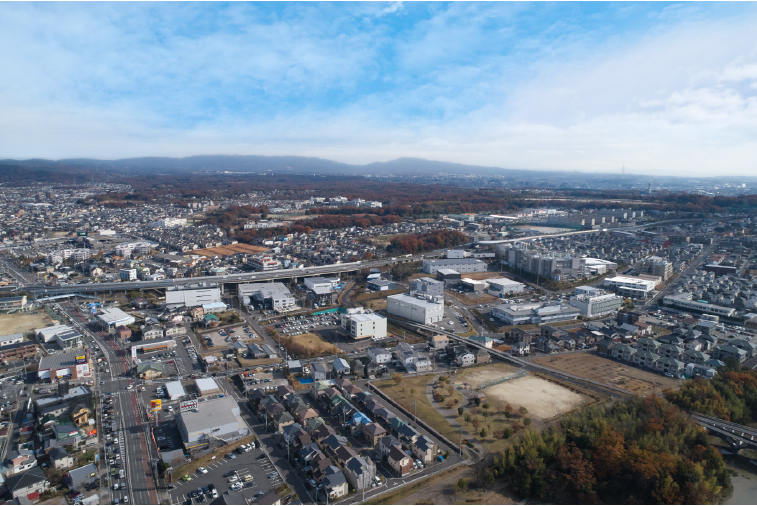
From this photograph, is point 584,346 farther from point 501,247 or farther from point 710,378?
point 501,247

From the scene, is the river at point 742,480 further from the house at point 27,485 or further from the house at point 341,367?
the house at point 27,485

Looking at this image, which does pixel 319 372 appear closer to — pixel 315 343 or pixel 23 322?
pixel 315 343

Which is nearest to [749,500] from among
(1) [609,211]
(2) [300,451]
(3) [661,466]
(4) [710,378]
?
(3) [661,466]

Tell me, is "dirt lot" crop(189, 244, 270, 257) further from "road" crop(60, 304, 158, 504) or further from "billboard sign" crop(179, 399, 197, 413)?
"billboard sign" crop(179, 399, 197, 413)

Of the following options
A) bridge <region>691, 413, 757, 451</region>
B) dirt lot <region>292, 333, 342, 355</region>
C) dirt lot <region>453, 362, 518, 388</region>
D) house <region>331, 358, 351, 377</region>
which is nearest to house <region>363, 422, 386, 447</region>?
house <region>331, 358, 351, 377</region>

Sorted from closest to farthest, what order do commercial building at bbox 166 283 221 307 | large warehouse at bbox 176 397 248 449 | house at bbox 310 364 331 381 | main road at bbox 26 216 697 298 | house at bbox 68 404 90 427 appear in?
large warehouse at bbox 176 397 248 449 < house at bbox 68 404 90 427 < house at bbox 310 364 331 381 < commercial building at bbox 166 283 221 307 < main road at bbox 26 216 697 298

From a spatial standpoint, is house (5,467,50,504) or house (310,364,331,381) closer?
house (5,467,50,504)

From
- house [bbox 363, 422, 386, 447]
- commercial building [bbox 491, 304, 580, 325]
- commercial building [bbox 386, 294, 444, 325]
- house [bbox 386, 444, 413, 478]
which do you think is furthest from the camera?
commercial building [bbox 491, 304, 580, 325]
